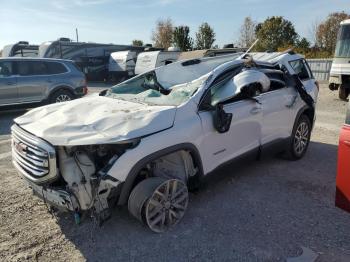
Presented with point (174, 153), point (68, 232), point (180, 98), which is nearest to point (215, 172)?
point (174, 153)

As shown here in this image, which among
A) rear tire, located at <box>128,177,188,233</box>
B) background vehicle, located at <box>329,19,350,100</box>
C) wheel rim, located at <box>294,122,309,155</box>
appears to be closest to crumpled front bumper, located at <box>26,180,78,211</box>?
rear tire, located at <box>128,177,188,233</box>

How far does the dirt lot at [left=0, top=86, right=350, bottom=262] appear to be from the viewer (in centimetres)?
316

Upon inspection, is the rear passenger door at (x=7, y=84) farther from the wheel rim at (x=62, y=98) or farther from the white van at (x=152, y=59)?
the white van at (x=152, y=59)

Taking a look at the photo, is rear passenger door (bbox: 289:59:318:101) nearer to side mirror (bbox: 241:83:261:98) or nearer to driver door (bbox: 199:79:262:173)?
side mirror (bbox: 241:83:261:98)

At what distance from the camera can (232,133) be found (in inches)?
162

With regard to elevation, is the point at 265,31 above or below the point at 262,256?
above

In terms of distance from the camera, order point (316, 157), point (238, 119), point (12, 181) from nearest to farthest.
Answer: point (238, 119) → point (12, 181) → point (316, 157)

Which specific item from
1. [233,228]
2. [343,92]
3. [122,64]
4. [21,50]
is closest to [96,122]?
[233,228]

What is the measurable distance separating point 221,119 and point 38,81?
807 centimetres

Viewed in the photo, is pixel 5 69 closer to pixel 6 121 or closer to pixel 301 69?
pixel 6 121

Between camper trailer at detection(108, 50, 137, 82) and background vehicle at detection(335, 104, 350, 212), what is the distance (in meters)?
20.9

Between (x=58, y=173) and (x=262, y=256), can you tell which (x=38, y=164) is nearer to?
(x=58, y=173)

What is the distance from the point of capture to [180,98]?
388 cm

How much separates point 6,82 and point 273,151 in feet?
26.0
